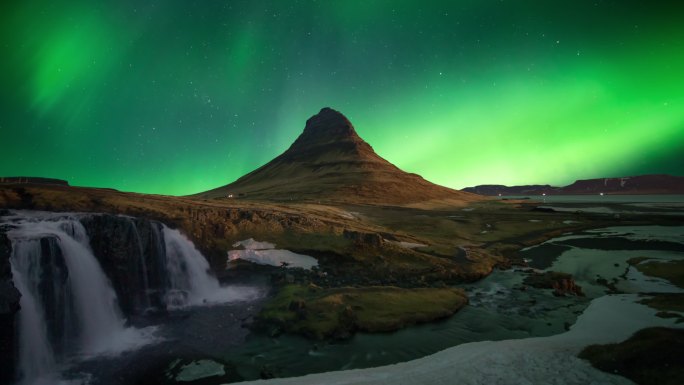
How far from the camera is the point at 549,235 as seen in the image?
9344cm

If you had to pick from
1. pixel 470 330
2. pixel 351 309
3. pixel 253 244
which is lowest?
pixel 470 330

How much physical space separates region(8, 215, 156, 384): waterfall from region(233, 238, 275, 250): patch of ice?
20.2 meters

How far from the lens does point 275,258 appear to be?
Result: 5184 centimetres

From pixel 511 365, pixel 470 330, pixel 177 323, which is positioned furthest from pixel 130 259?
pixel 511 365

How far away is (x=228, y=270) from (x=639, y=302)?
4425 cm

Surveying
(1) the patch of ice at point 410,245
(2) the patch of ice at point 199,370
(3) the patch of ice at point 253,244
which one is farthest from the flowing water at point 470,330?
(3) the patch of ice at point 253,244

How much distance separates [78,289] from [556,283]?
1930 inches

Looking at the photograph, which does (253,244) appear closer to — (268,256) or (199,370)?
(268,256)

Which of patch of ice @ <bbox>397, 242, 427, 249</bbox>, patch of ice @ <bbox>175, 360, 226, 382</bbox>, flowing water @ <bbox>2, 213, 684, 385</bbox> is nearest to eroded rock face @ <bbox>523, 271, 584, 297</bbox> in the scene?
flowing water @ <bbox>2, 213, 684, 385</bbox>

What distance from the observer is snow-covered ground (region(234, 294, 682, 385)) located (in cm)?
1773

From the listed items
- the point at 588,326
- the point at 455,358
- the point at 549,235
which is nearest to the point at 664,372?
the point at 455,358

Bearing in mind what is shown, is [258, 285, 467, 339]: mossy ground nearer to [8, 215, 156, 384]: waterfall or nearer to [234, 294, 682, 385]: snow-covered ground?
[234, 294, 682, 385]: snow-covered ground

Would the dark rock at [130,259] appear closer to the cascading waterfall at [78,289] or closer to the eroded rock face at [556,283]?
the cascading waterfall at [78,289]

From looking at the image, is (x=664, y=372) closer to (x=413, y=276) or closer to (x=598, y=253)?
(x=413, y=276)
